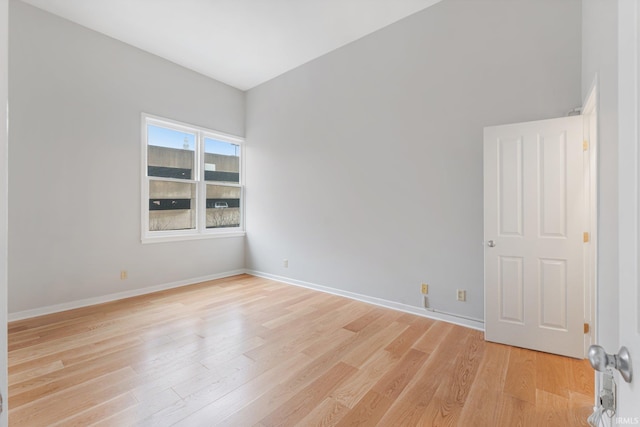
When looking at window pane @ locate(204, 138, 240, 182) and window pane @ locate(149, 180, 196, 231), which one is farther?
window pane @ locate(204, 138, 240, 182)

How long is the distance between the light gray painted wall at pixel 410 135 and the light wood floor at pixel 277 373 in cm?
79

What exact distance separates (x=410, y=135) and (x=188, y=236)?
3.59 metres

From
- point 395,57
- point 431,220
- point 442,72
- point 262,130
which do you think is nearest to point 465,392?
point 431,220

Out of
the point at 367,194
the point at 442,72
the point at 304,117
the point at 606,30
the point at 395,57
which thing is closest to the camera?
the point at 606,30

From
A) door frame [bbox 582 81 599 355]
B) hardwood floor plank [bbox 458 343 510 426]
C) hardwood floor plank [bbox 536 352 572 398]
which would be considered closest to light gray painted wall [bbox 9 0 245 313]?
hardwood floor plank [bbox 458 343 510 426]

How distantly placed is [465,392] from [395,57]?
11.3ft

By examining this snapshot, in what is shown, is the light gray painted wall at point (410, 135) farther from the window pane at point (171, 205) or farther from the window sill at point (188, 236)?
the window pane at point (171, 205)

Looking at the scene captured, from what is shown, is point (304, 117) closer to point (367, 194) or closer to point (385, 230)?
point (367, 194)

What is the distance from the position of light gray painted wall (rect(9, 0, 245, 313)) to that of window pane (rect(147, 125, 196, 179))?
23cm

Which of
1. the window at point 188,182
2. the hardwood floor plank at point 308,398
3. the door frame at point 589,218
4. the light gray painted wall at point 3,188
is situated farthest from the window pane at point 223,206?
the door frame at point 589,218

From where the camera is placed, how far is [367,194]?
3629 millimetres

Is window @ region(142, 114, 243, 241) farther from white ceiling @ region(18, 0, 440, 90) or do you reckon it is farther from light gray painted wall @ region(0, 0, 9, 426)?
light gray painted wall @ region(0, 0, 9, 426)

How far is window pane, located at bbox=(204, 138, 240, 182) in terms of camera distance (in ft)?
15.7

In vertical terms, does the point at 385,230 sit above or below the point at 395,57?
below
